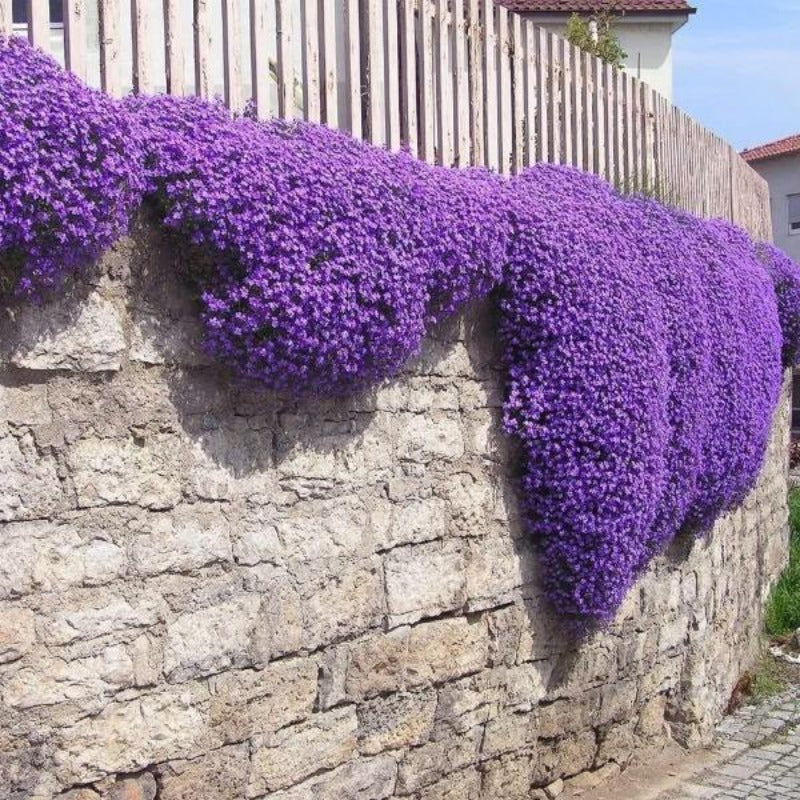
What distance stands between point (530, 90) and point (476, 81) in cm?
53

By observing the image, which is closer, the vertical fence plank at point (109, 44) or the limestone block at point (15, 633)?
the limestone block at point (15, 633)

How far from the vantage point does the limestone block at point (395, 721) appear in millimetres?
4234

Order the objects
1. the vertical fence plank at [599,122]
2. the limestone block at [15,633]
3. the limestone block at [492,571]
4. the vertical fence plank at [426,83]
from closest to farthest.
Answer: the limestone block at [15,633] → the limestone block at [492,571] → the vertical fence plank at [426,83] → the vertical fence plank at [599,122]

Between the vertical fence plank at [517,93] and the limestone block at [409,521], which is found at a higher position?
the vertical fence plank at [517,93]

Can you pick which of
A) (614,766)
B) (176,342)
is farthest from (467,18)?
(614,766)

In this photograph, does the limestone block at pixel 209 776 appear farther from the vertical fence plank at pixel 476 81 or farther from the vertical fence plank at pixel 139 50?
the vertical fence plank at pixel 476 81

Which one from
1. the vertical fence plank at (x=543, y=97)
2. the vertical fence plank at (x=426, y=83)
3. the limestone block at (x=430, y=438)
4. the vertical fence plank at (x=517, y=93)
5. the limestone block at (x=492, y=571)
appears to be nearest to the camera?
the limestone block at (x=430, y=438)

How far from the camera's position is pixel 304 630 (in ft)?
13.0

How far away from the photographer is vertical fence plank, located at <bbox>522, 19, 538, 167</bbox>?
5.59 metres

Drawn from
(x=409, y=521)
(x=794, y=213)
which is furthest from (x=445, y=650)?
(x=794, y=213)

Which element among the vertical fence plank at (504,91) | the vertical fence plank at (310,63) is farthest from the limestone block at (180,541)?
the vertical fence plank at (504,91)

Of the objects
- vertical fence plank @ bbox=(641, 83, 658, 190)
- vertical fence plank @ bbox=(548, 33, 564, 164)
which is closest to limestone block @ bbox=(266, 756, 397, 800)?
vertical fence plank @ bbox=(548, 33, 564, 164)

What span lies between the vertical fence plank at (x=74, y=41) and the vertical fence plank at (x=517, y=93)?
2.52 metres

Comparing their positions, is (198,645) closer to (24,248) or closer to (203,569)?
(203,569)
